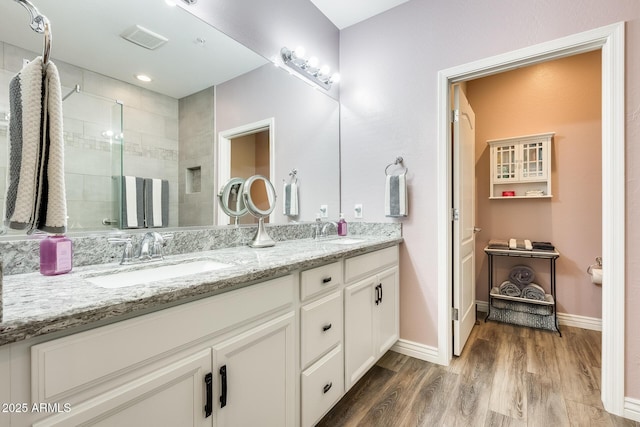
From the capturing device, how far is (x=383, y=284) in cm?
190

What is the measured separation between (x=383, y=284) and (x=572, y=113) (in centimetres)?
240

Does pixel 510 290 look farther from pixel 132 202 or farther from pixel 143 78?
pixel 143 78

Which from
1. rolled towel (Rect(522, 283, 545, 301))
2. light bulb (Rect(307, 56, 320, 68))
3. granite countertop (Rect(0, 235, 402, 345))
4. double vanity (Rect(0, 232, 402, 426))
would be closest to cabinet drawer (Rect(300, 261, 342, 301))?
double vanity (Rect(0, 232, 402, 426))

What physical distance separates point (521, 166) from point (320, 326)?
103 inches

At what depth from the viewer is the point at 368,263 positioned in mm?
1726

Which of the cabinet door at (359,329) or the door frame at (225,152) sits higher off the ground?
the door frame at (225,152)

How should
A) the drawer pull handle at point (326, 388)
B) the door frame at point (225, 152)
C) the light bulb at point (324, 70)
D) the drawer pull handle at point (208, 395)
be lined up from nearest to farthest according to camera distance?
1. the drawer pull handle at point (208, 395)
2. the drawer pull handle at point (326, 388)
3. the door frame at point (225, 152)
4. the light bulb at point (324, 70)

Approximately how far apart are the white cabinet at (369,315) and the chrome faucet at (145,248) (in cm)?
88

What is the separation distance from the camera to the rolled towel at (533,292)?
2598 mm

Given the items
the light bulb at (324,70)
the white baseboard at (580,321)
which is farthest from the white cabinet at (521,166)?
the light bulb at (324,70)

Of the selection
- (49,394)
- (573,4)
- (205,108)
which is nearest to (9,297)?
(49,394)

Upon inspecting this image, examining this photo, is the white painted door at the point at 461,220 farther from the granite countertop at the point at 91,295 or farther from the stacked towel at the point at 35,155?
the stacked towel at the point at 35,155

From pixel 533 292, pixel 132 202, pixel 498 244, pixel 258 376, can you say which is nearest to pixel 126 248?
pixel 132 202

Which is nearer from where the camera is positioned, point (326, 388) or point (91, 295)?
point (91, 295)
